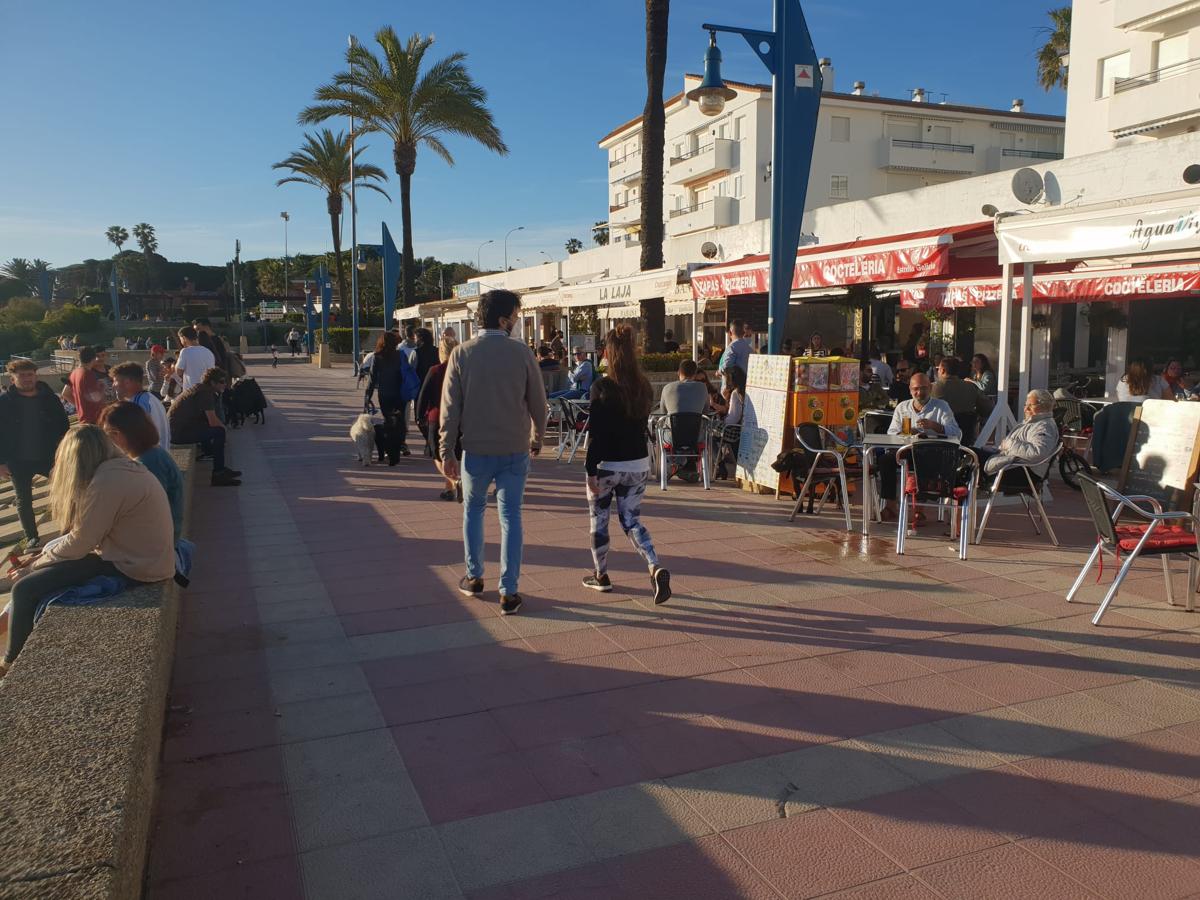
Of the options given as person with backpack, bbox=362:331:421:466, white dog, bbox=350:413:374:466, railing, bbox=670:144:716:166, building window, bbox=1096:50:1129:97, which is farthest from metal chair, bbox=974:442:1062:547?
railing, bbox=670:144:716:166

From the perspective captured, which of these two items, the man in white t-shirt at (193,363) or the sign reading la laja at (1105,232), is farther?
the man in white t-shirt at (193,363)

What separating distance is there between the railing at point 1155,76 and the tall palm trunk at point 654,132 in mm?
19554

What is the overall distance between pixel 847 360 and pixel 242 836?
6917mm

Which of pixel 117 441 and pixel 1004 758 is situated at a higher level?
pixel 117 441

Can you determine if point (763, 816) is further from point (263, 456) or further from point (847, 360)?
point (263, 456)

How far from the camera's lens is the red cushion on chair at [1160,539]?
5074mm

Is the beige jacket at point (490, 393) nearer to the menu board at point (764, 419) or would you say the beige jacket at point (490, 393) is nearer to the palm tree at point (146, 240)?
the menu board at point (764, 419)

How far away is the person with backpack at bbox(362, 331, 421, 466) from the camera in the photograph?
11.2 m

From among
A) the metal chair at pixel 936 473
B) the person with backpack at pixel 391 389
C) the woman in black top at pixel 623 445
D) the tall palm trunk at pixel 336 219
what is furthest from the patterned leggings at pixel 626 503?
the tall palm trunk at pixel 336 219

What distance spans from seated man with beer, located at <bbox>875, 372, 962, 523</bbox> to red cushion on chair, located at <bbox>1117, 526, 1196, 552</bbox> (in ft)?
7.14

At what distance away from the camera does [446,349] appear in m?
9.64

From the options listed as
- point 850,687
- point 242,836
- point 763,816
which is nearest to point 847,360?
point 850,687

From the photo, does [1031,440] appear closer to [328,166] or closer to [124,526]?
[124,526]

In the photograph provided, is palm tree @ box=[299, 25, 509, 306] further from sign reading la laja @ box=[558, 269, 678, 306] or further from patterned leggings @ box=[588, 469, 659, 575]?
patterned leggings @ box=[588, 469, 659, 575]
